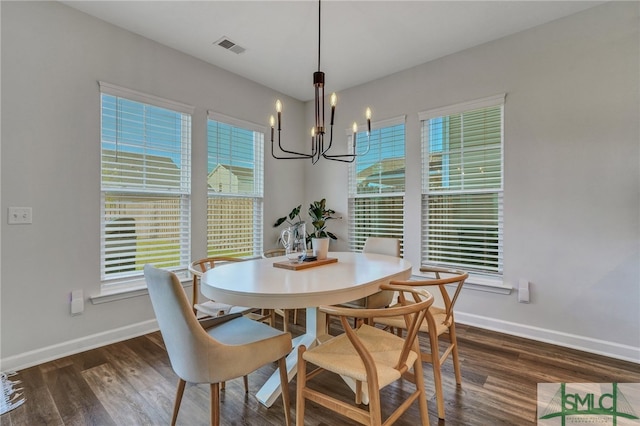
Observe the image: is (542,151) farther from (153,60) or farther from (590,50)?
(153,60)

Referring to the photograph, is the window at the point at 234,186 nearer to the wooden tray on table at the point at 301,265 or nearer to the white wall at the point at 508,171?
the white wall at the point at 508,171

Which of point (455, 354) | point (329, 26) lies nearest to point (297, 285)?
point (455, 354)

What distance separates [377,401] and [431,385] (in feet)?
3.49

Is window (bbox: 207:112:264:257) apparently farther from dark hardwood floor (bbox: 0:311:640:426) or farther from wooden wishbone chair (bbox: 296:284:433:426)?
wooden wishbone chair (bbox: 296:284:433:426)

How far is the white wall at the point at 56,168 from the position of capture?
Result: 2275mm

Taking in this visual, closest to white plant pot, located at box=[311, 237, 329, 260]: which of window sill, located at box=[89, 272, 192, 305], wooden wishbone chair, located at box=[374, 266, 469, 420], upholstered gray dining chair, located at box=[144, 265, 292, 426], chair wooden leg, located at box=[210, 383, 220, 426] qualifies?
wooden wishbone chair, located at box=[374, 266, 469, 420]

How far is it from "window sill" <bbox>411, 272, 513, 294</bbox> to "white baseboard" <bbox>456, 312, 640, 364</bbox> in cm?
29

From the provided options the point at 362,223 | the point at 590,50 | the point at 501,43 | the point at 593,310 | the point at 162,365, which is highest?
the point at 501,43

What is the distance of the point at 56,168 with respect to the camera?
2.46 metres

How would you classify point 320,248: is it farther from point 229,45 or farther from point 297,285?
point 229,45

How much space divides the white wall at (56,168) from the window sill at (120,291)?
5cm

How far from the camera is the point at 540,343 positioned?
2719 millimetres

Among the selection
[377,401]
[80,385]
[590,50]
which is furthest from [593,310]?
[80,385]

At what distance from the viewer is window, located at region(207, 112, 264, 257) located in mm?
3572
